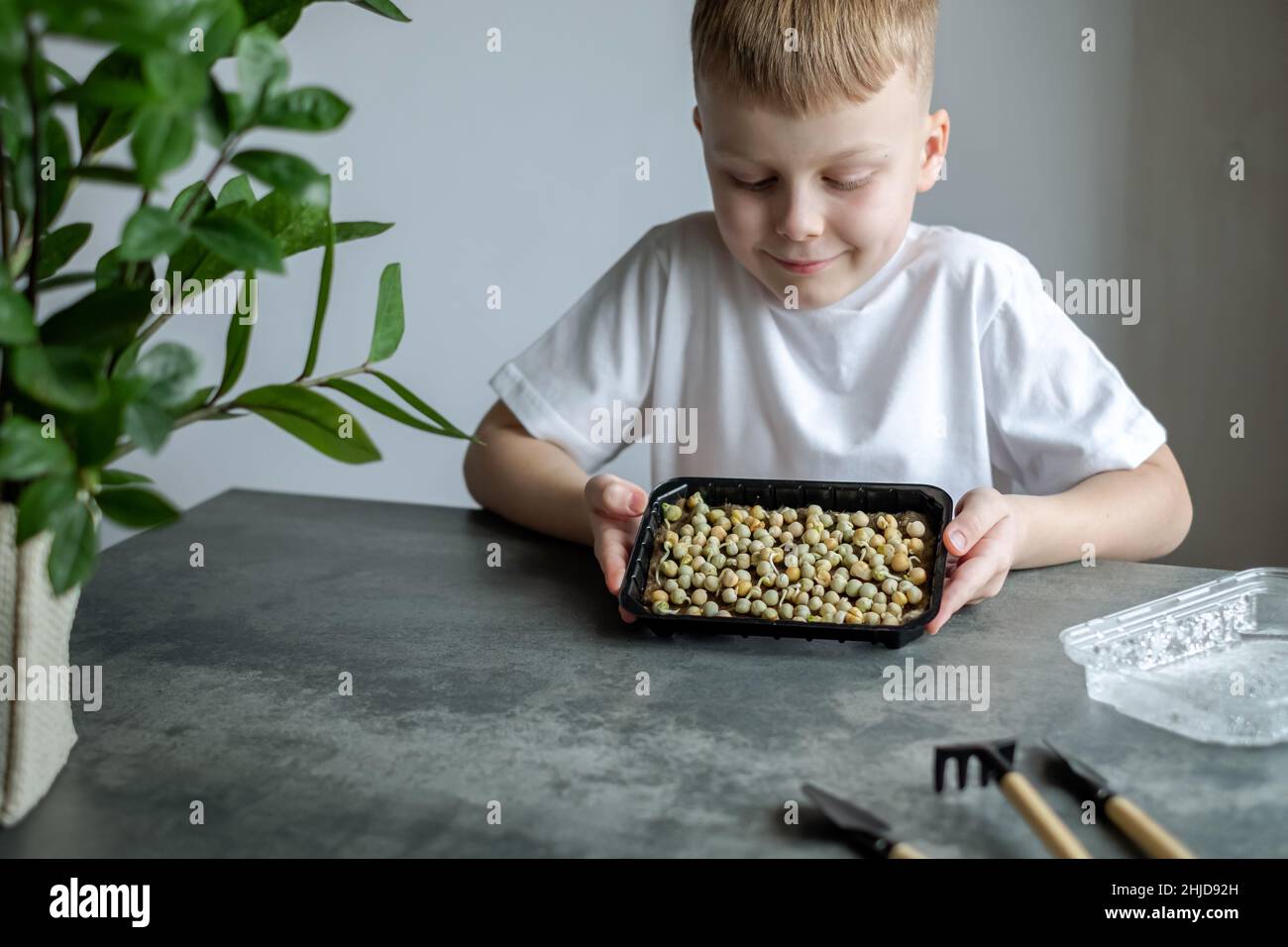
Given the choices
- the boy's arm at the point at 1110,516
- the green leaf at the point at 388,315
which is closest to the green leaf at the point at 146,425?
the green leaf at the point at 388,315

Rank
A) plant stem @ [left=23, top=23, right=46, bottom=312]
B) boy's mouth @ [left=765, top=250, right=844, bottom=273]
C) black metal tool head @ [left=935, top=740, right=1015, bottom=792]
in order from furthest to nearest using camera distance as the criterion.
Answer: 1. boy's mouth @ [left=765, top=250, right=844, bottom=273]
2. black metal tool head @ [left=935, top=740, right=1015, bottom=792]
3. plant stem @ [left=23, top=23, right=46, bottom=312]

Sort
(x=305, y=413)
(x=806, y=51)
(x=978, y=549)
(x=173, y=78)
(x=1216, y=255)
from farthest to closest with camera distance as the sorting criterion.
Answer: (x=1216, y=255)
(x=806, y=51)
(x=978, y=549)
(x=305, y=413)
(x=173, y=78)

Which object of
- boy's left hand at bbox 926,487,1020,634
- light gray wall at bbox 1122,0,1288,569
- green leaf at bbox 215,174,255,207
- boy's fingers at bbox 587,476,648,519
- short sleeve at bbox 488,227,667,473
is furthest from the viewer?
light gray wall at bbox 1122,0,1288,569

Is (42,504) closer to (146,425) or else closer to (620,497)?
(146,425)

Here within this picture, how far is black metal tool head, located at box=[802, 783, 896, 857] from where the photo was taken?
73 cm

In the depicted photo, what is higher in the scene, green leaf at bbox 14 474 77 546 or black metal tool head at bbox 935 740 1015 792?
green leaf at bbox 14 474 77 546

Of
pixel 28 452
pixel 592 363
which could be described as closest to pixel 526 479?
pixel 592 363

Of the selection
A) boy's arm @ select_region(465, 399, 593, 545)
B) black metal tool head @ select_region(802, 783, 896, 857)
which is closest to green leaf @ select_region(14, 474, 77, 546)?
black metal tool head @ select_region(802, 783, 896, 857)

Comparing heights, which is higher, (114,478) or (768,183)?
(768,183)

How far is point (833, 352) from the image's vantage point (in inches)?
58.9

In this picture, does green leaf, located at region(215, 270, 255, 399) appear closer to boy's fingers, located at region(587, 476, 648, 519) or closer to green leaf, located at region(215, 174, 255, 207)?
green leaf, located at region(215, 174, 255, 207)

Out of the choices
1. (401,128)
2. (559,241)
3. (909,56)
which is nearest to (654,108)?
(559,241)

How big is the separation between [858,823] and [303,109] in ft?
1.69

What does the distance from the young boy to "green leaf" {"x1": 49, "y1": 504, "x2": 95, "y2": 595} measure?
52 centimetres
